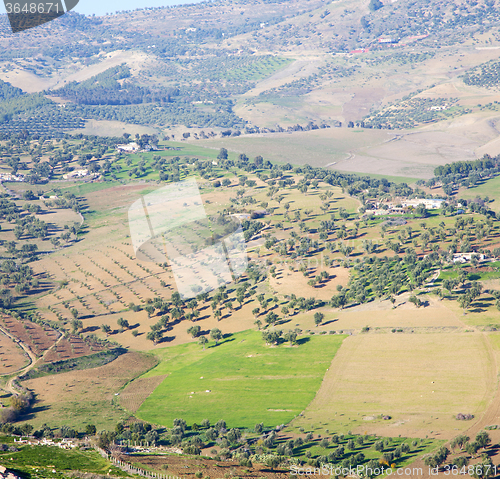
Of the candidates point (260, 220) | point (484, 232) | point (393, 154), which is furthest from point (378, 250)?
point (393, 154)

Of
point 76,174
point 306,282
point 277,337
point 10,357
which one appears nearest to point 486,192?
point 306,282

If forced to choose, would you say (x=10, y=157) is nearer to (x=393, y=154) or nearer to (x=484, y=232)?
(x=393, y=154)

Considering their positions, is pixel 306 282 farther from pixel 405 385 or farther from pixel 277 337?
pixel 405 385

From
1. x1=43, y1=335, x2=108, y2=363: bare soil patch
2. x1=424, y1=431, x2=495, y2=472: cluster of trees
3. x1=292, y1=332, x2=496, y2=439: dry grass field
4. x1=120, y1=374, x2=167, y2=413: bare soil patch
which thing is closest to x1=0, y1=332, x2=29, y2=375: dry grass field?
x1=43, y1=335, x2=108, y2=363: bare soil patch

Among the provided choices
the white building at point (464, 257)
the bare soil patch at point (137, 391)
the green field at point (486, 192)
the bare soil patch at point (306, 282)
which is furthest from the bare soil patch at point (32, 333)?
the green field at point (486, 192)

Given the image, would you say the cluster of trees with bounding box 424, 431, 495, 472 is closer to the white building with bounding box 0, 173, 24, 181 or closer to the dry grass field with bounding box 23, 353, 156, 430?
the dry grass field with bounding box 23, 353, 156, 430

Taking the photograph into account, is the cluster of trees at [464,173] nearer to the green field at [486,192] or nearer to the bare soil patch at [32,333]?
the green field at [486,192]
